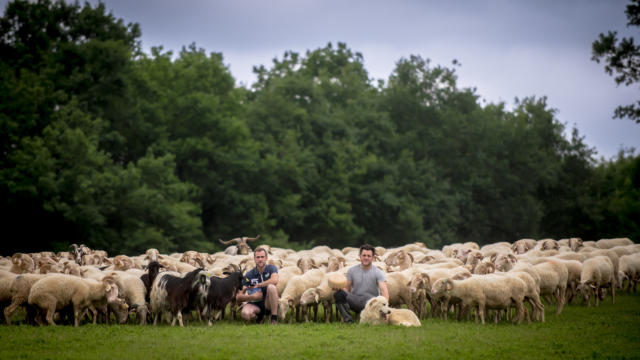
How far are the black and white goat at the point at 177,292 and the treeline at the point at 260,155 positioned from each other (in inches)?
951

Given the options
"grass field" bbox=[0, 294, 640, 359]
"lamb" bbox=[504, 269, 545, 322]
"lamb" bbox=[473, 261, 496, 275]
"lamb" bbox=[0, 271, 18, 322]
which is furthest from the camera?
"lamb" bbox=[473, 261, 496, 275]

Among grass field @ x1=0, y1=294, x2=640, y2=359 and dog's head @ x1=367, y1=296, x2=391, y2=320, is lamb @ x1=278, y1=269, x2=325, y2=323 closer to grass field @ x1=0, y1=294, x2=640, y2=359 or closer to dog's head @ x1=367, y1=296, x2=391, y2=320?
grass field @ x1=0, y1=294, x2=640, y2=359

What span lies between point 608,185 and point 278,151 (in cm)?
3562

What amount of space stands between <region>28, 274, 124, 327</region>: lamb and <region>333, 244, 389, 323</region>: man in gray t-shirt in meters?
4.84

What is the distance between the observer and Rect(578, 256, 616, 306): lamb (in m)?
17.8

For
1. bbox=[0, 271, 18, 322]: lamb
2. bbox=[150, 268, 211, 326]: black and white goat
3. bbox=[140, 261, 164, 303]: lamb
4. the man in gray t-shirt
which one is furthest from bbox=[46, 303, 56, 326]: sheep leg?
the man in gray t-shirt

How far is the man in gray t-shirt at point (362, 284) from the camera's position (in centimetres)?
1444

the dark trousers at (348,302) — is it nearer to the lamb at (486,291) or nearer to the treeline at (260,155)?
the lamb at (486,291)

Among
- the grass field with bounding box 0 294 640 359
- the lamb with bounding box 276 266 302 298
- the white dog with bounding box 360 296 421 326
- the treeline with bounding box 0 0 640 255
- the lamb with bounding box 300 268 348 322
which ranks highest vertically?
the treeline with bounding box 0 0 640 255

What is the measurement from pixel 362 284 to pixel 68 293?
6.05 metres

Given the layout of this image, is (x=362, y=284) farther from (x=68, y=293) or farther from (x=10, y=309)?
(x=10, y=309)

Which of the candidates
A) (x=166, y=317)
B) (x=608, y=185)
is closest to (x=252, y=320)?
(x=166, y=317)

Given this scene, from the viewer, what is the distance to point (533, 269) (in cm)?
1628

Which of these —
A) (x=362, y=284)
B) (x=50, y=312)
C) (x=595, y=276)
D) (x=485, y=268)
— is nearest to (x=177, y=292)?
(x=50, y=312)
